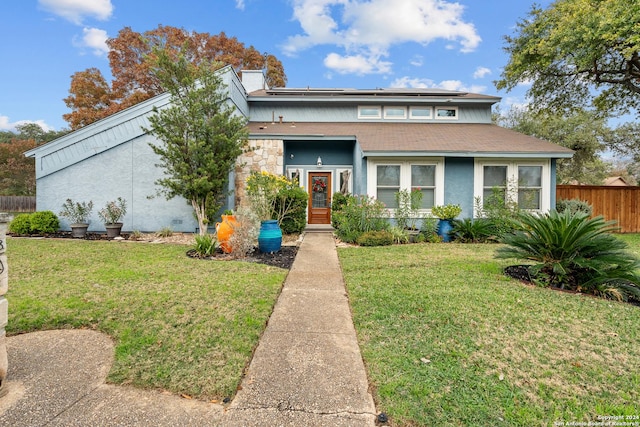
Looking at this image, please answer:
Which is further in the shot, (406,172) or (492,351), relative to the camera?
(406,172)

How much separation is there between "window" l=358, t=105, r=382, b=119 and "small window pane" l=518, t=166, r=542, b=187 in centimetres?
627

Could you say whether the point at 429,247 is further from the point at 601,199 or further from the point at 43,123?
the point at 43,123

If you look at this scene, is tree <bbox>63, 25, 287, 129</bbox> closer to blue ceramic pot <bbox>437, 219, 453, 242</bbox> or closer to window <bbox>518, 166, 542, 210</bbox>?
blue ceramic pot <bbox>437, 219, 453, 242</bbox>

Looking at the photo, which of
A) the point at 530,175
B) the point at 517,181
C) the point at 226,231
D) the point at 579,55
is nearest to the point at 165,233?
the point at 226,231

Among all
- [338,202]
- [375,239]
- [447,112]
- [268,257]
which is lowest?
[268,257]

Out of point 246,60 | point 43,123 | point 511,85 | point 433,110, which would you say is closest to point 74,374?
point 433,110

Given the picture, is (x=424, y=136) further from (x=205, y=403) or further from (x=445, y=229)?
(x=205, y=403)

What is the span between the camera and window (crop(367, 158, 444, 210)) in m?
10.4

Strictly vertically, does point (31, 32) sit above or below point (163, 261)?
above

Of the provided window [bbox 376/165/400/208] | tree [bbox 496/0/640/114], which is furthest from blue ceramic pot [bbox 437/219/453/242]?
tree [bbox 496/0/640/114]

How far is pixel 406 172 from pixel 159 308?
8.77m

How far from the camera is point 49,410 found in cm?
211

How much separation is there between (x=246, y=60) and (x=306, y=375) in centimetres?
2663

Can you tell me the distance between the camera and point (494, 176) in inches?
414
